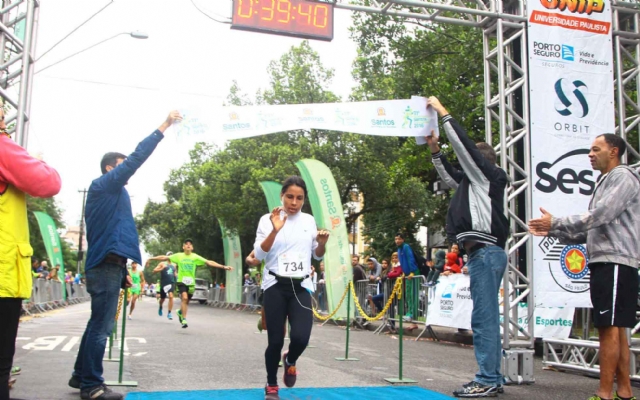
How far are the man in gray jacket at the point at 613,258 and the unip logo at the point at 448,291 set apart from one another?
7.35 m

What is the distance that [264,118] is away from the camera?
7.15 meters

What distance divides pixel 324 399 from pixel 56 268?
2641cm

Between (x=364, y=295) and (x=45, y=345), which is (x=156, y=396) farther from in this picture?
(x=364, y=295)

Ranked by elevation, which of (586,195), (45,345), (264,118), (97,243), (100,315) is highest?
(264,118)

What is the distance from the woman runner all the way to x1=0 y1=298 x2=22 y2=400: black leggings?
195 centimetres

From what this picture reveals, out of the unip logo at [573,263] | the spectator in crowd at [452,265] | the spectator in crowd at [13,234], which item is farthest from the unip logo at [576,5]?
the spectator in crowd at [13,234]

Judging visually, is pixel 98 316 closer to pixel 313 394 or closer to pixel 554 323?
pixel 313 394

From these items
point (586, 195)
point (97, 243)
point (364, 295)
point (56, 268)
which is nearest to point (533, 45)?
point (586, 195)

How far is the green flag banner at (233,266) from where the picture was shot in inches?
1276

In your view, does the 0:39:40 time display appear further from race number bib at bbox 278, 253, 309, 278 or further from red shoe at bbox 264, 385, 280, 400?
red shoe at bbox 264, 385, 280, 400

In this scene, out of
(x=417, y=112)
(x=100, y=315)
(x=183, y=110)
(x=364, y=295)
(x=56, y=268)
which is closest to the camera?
(x=100, y=315)

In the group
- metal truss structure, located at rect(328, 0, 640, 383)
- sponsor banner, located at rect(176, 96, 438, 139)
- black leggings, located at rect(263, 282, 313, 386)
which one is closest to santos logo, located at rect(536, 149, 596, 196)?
metal truss structure, located at rect(328, 0, 640, 383)

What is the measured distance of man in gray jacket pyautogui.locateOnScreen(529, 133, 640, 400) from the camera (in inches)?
197

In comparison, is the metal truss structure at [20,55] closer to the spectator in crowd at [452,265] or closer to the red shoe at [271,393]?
the red shoe at [271,393]
